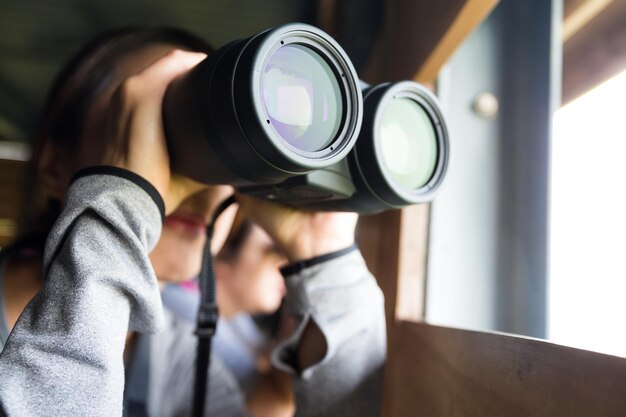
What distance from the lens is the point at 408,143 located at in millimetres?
624

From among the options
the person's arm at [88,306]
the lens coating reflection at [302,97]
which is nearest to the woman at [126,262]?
the person's arm at [88,306]

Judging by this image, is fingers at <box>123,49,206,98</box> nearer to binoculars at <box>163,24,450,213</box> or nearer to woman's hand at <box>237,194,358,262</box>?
binoculars at <box>163,24,450,213</box>

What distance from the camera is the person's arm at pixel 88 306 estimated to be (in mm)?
411

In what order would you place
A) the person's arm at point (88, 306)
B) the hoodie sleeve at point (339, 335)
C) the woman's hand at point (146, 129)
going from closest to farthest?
1. the person's arm at point (88, 306)
2. the woman's hand at point (146, 129)
3. the hoodie sleeve at point (339, 335)

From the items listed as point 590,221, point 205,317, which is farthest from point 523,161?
point 205,317

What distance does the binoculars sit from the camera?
1.43 ft

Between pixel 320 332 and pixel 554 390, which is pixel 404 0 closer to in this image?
pixel 320 332

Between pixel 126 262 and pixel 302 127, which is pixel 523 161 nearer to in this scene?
pixel 302 127

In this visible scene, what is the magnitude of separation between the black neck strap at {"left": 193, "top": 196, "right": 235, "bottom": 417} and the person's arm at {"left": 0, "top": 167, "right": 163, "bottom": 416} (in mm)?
197

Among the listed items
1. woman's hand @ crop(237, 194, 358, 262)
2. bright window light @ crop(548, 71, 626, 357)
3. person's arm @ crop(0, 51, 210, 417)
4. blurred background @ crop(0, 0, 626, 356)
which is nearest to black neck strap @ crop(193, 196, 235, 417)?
woman's hand @ crop(237, 194, 358, 262)

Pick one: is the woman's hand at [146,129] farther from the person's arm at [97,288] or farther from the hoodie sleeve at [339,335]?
the hoodie sleeve at [339,335]

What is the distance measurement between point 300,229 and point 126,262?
0.30m

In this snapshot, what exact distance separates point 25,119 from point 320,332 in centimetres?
209

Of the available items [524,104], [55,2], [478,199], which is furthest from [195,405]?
[55,2]
